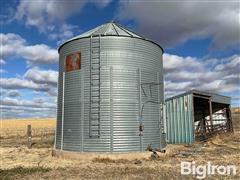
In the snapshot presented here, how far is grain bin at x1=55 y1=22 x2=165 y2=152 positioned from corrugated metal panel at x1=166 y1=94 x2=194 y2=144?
673 centimetres

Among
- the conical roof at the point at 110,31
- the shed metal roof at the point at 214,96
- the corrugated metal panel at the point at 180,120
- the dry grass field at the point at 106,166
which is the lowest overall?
the dry grass field at the point at 106,166

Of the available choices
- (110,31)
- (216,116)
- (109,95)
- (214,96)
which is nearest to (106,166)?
(109,95)

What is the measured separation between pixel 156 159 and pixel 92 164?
3.76 metres

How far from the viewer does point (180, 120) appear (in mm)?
25391

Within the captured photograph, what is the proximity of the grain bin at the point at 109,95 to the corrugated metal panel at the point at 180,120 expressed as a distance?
6.73 metres

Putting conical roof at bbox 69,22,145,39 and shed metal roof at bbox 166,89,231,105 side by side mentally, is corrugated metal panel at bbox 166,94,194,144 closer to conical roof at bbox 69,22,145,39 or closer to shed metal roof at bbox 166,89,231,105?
shed metal roof at bbox 166,89,231,105

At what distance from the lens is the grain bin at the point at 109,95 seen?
16.6 meters

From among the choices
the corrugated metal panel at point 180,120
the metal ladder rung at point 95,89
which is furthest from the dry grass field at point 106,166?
the corrugated metal panel at point 180,120

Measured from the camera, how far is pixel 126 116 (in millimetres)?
16828

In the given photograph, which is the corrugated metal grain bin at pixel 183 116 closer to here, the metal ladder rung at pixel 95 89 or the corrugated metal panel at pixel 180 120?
the corrugated metal panel at pixel 180 120

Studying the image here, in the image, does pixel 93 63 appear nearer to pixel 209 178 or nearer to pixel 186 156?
pixel 186 156

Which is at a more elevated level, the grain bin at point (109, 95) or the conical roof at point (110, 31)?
the conical roof at point (110, 31)

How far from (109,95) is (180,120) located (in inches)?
421

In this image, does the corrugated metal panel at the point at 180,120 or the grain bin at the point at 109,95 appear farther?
the corrugated metal panel at the point at 180,120
